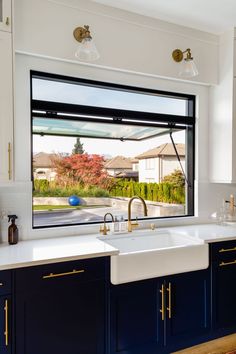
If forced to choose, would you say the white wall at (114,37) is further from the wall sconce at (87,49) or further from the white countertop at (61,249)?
the white countertop at (61,249)

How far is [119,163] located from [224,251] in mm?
1259

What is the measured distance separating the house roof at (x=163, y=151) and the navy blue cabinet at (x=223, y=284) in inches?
43.6

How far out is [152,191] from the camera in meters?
2.97

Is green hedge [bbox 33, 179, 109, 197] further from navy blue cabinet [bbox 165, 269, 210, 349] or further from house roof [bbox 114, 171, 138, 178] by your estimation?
navy blue cabinet [bbox 165, 269, 210, 349]

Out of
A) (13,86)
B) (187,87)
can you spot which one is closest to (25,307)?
(13,86)

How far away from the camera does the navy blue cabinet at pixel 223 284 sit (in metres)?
2.36

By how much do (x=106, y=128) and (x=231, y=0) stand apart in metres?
1.52

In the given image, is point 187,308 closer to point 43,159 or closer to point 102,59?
point 43,159

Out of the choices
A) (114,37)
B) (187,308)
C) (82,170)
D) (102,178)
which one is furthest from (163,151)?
(187,308)

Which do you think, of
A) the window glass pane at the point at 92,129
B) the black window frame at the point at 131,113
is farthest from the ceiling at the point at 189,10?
the window glass pane at the point at 92,129

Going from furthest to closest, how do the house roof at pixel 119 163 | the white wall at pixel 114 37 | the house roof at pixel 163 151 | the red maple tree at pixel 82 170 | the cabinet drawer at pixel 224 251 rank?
the house roof at pixel 163 151
the house roof at pixel 119 163
the red maple tree at pixel 82 170
the cabinet drawer at pixel 224 251
the white wall at pixel 114 37

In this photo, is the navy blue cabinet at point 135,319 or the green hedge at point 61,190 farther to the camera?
the green hedge at point 61,190

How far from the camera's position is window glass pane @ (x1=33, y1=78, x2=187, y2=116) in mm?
2432

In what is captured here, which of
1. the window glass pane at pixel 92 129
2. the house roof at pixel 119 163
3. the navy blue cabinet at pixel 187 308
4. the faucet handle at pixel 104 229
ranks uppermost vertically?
the window glass pane at pixel 92 129
